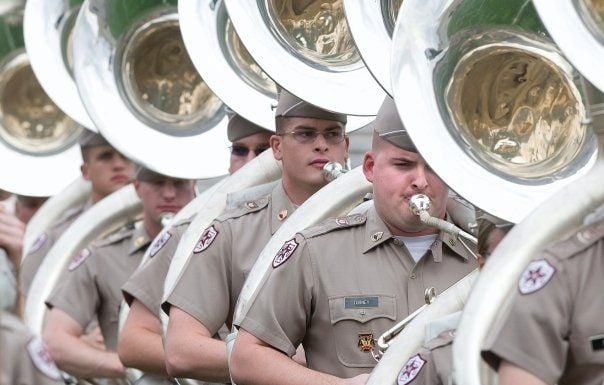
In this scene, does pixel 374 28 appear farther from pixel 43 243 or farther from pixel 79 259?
pixel 43 243

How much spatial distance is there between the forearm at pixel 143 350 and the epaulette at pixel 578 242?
148 inches

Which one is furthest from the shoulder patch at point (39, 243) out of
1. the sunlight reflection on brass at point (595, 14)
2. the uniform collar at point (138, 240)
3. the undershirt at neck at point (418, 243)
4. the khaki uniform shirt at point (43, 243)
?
the sunlight reflection on brass at point (595, 14)

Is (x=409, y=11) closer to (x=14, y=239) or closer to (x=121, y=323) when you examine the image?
(x=14, y=239)

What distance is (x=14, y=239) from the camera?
577 cm

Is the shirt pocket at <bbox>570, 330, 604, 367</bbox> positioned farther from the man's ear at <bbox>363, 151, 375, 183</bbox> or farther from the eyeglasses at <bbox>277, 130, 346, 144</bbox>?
the eyeglasses at <bbox>277, 130, 346, 144</bbox>

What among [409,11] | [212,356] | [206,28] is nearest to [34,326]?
[206,28]

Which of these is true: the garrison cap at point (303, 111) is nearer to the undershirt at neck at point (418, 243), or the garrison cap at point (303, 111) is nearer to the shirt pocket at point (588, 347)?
the undershirt at neck at point (418, 243)

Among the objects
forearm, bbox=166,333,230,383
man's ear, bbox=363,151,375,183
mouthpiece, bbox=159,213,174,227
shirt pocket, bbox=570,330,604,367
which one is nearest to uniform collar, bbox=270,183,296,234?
forearm, bbox=166,333,230,383

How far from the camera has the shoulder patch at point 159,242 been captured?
33.3 ft

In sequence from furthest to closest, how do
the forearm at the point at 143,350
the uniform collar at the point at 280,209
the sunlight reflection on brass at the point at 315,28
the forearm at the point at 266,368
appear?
the forearm at the point at 143,350
the sunlight reflection on brass at the point at 315,28
the uniform collar at the point at 280,209
the forearm at the point at 266,368

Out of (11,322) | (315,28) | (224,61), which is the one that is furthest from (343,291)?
(11,322)

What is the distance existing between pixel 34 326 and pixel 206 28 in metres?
1.91

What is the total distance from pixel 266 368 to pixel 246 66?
263 centimetres

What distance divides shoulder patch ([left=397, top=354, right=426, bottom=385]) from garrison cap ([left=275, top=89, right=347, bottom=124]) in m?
2.19
